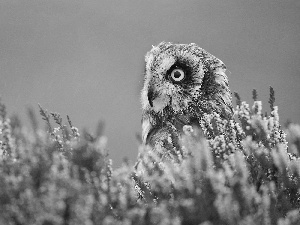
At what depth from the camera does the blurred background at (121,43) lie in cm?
1945

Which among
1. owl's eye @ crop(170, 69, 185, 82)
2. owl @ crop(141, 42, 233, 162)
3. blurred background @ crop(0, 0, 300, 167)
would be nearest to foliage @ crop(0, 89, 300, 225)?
Answer: owl @ crop(141, 42, 233, 162)

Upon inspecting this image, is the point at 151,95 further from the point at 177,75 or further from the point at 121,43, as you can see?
the point at 121,43

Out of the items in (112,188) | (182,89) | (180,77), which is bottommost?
(112,188)

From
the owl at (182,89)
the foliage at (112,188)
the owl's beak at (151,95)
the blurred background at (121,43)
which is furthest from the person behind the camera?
the blurred background at (121,43)

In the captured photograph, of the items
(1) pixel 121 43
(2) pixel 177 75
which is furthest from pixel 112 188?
(1) pixel 121 43

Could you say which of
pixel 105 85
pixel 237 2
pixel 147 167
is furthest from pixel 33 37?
pixel 147 167

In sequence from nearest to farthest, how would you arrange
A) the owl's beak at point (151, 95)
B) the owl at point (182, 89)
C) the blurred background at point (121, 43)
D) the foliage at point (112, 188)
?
1. the foliage at point (112, 188)
2. the owl at point (182, 89)
3. the owl's beak at point (151, 95)
4. the blurred background at point (121, 43)

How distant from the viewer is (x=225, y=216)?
142cm

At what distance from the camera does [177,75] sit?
4500 millimetres

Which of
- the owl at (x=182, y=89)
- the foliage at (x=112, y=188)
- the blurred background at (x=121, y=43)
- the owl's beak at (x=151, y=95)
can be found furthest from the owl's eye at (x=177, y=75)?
the blurred background at (x=121, y=43)

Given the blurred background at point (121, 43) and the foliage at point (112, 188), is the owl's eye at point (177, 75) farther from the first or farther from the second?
the blurred background at point (121, 43)

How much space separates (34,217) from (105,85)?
21.7 metres

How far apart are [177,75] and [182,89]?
176mm

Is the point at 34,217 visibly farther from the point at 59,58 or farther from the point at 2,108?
the point at 59,58
